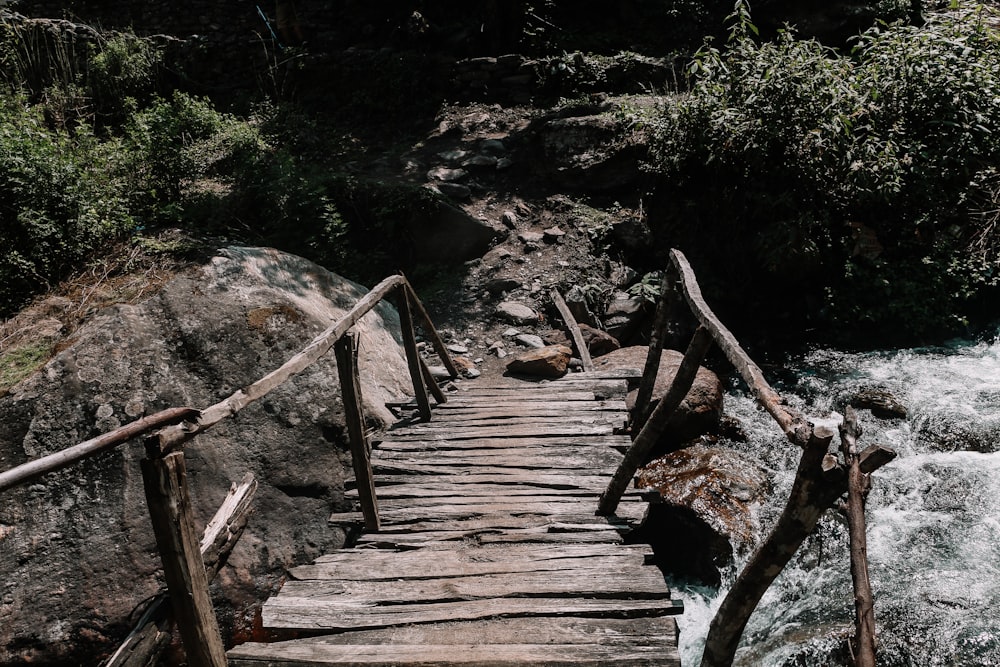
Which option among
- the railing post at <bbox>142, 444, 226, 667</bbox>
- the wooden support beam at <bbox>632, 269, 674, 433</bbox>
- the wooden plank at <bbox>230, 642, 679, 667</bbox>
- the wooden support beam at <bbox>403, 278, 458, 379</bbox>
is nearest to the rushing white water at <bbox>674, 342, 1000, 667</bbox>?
the wooden support beam at <bbox>632, 269, 674, 433</bbox>

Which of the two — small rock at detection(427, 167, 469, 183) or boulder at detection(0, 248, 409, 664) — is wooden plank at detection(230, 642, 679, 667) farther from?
small rock at detection(427, 167, 469, 183)

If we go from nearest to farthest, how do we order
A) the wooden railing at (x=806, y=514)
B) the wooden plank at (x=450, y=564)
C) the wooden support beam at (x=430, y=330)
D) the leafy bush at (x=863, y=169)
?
the wooden railing at (x=806, y=514), the wooden plank at (x=450, y=564), the wooden support beam at (x=430, y=330), the leafy bush at (x=863, y=169)

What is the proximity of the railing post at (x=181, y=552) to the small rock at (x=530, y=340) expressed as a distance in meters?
5.64

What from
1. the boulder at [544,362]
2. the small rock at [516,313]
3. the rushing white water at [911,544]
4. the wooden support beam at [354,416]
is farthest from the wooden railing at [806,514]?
the small rock at [516,313]

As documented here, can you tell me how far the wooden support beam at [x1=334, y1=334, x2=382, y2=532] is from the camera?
3.71 metres

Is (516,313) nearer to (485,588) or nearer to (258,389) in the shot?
(485,588)

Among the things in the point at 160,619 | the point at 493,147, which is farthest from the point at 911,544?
the point at 493,147

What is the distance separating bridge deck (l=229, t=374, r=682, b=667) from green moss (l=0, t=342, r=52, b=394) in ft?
8.87

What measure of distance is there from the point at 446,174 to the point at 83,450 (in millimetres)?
8388

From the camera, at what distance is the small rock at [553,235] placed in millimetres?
9055

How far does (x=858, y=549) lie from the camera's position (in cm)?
187

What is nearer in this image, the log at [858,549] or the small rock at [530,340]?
the log at [858,549]

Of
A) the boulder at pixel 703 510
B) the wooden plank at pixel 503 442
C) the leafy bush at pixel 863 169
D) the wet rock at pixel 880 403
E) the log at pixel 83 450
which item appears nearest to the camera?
the log at pixel 83 450

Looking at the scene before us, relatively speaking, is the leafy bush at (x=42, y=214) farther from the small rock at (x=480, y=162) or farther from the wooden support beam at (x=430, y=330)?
the small rock at (x=480, y=162)
